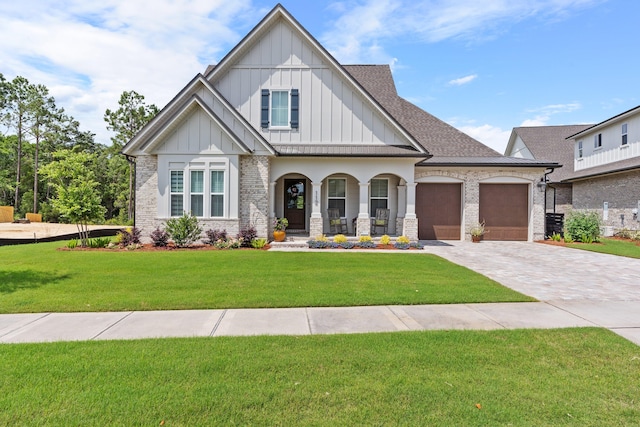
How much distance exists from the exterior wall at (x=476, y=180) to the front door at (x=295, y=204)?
575cm

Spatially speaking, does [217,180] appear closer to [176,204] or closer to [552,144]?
[176,204]

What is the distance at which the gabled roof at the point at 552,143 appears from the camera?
25906 millimetres

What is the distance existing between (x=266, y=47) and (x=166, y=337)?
1430 centimetres

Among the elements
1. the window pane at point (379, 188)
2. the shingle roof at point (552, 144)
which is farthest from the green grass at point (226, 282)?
the shingle roof at point (552, 144)

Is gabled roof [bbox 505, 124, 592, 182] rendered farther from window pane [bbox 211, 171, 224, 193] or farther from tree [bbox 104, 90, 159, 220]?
tree [bbox 104, 90, 159, 220]

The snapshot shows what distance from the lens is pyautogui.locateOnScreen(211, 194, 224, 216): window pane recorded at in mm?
13969

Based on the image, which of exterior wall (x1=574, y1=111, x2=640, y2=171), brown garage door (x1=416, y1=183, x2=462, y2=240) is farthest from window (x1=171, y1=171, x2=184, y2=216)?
exterior wall (x1=574, y1=111, x2=640, y2=171)

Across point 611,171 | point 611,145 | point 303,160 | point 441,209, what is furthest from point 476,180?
point 611,145

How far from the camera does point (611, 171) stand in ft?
63.7

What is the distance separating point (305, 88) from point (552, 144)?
23.2 meters

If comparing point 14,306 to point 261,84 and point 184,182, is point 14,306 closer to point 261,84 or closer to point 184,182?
point 184,182

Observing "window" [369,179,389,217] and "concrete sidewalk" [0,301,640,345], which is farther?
"window" [369,179,389,217]

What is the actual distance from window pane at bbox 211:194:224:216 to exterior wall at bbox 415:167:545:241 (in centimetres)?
935

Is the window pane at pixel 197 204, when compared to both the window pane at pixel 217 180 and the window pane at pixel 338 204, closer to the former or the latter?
the window pane at pixel 217 180
